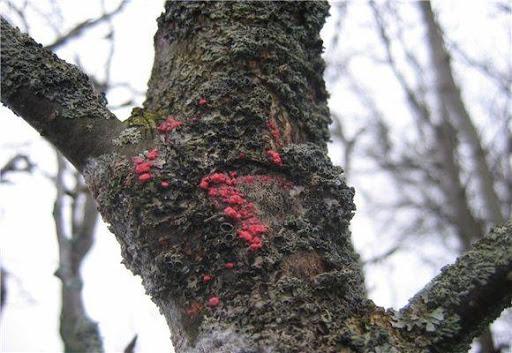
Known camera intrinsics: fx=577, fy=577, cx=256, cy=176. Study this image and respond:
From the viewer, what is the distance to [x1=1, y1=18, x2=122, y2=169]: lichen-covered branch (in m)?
1.15

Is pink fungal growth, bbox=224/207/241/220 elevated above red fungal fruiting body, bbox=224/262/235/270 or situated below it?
above

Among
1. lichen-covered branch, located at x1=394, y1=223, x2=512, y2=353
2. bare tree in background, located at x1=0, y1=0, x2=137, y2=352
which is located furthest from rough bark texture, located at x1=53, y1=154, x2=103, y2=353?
lichen-covered branch, located at x1=394, y1=223, x2=512, y2=353

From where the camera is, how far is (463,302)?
99 centimetres

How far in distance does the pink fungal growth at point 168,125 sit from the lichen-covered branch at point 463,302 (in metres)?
0.58

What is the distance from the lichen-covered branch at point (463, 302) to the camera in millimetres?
973

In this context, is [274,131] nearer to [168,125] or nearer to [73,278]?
[168,125]

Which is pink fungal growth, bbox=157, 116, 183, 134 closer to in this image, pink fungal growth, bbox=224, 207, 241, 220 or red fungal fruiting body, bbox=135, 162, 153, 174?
red fungal fruiting body, bbox=135, 162, 153, 174

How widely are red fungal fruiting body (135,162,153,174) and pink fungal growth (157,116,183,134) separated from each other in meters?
0.12

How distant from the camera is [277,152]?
1.21 m

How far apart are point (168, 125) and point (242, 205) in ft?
0.83

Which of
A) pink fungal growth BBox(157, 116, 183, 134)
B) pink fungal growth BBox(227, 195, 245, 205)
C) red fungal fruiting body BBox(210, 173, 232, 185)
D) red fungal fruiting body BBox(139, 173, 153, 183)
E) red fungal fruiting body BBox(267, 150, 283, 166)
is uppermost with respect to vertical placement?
pink fungal growth BBox(157, 116, 183, 134)

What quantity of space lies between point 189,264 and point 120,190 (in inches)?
8.1

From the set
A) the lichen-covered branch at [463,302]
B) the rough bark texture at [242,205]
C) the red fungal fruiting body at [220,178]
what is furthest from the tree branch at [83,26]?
the lichen-covered branch at [463,302]

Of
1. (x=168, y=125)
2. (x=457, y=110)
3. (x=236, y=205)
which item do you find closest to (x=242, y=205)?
(x=236, y=205)
